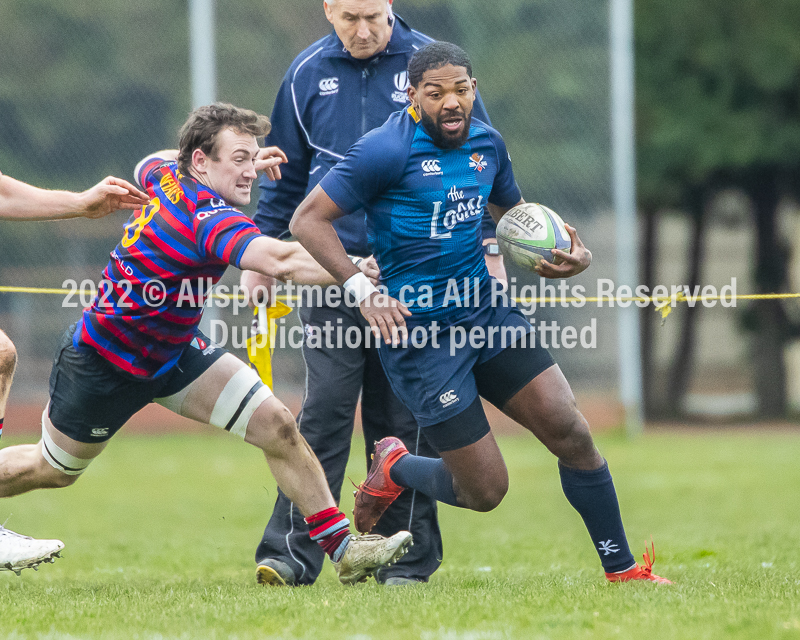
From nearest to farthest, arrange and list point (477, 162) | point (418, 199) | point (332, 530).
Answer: point (418, 199)
point (477, 162)
point (332, 530)

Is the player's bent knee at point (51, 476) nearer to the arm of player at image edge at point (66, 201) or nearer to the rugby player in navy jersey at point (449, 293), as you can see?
the arm of player at image edge at point (66, 201)

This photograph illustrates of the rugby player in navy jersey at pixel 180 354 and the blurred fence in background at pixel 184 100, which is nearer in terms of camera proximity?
the rugby player in navy jersey at pixel 180 354

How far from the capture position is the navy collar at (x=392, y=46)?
5549 mm

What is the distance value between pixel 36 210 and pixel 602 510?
308 cm

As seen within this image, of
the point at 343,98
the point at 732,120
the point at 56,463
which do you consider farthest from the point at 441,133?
the point at 732,120

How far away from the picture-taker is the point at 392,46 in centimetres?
556

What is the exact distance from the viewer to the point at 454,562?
6.60 meters

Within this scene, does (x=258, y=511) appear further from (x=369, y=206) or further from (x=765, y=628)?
(x=765, y=628)

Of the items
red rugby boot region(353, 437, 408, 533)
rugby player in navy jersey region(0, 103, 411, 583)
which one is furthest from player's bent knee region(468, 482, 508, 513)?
red rugby boot region(353, 437, 408, 533)

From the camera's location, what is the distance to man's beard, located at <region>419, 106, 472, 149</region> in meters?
4.62

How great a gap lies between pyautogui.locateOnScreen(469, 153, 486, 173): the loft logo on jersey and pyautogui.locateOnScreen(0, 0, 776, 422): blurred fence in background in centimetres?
1059

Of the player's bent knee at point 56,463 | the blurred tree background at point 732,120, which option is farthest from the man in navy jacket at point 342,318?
the blurred tree background at point 732,120

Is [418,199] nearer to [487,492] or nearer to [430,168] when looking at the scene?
[430,168]

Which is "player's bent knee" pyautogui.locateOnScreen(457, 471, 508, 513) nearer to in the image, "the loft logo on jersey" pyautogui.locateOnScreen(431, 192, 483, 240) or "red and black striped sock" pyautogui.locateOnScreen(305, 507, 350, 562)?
"red and black striped sock" pyautogui.locateOnScreen(305, 507, 350, 562)
